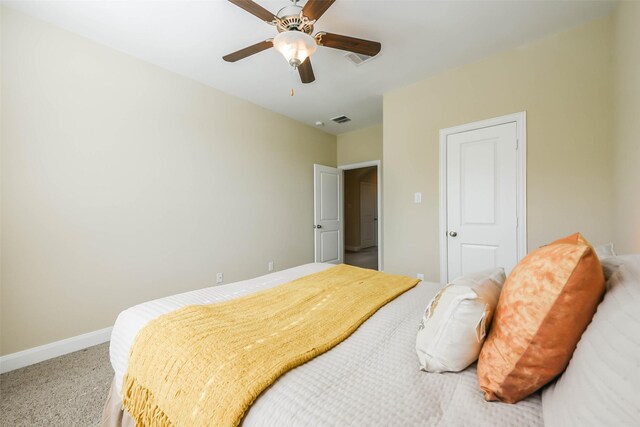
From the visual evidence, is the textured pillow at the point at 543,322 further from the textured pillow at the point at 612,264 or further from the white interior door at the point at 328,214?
the white interior door at the point at 328,214

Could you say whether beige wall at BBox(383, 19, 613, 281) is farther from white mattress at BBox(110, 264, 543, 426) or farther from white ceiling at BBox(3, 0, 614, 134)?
white mattress at BBox(110, 264, 543, 426)

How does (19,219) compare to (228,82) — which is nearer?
(19,219)

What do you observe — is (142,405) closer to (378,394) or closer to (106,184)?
(378,394)

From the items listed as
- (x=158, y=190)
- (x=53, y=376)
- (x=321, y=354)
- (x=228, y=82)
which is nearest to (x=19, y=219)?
(x=158, y=190)

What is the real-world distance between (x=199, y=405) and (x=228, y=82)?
3.17 m

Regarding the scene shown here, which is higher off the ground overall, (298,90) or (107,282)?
(298,90)

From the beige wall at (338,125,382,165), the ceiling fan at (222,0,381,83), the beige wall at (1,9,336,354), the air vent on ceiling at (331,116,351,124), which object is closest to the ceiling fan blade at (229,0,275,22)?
the ceiling fan at (222,0,381,83)

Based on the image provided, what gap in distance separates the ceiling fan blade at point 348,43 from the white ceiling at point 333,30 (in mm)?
298

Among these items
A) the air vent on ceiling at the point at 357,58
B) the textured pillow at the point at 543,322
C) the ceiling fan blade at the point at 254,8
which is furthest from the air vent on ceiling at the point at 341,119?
the textured pillow at the point at 543,322

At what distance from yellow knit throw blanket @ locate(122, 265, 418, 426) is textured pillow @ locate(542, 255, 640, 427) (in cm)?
63

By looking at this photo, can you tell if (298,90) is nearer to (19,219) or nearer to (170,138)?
(170,138)

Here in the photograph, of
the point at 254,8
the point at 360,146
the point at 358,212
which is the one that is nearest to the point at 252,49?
the point at 254,8

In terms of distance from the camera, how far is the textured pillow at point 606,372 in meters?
0.40

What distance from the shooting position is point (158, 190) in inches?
105
